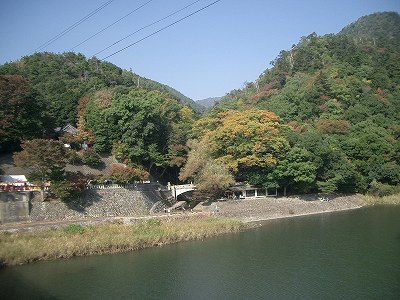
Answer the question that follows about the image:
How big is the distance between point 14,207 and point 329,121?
41115mm

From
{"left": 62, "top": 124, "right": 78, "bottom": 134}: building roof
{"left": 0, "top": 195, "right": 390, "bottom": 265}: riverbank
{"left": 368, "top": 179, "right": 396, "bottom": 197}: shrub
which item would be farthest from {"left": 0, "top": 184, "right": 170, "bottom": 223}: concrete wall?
{"left": 368, "top": 179, "right": 396, "bottom": 197}: shrub

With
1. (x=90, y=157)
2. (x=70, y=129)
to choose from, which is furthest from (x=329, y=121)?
(x=70, y=129)

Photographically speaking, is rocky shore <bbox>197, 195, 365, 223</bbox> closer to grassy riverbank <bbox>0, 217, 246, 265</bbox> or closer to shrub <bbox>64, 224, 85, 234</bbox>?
grassy riverbank <bbox>0, 217, 246, 265</bbox>

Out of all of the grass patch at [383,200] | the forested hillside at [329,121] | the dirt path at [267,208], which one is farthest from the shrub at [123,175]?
the grass patch at [383,200]

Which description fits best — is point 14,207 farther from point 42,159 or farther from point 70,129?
point 70,129

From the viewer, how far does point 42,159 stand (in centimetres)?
2886

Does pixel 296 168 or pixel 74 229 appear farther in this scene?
pixel 296 168

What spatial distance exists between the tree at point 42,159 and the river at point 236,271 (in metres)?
9.22

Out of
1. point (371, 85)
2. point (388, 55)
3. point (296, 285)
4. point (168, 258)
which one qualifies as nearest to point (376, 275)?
point (296, 285)

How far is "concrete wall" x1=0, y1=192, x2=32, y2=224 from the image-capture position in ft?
92.6

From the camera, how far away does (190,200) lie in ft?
139

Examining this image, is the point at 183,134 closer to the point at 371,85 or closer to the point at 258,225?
the point at 258,225

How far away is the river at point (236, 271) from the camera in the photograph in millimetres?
18297

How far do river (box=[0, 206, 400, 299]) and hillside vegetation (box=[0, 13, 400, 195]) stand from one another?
13267mm
